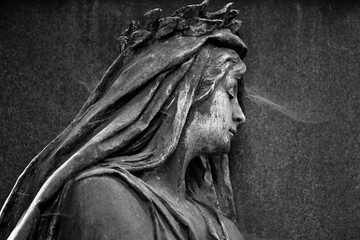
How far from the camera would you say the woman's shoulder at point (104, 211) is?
6922mm

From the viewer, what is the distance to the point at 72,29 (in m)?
8.02

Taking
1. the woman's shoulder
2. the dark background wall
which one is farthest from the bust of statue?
the dark background wall

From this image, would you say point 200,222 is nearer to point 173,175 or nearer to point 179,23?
point 173,175

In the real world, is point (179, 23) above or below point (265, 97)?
above

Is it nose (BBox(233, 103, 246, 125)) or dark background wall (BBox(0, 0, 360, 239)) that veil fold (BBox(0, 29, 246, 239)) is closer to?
nose (BBox(233, 103, 246, 125))

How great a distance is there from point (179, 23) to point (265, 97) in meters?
0.80

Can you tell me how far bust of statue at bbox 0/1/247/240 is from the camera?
700 cm

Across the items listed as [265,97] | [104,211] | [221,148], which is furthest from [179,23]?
[104,211]

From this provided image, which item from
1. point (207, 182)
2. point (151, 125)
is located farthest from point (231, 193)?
point (151, 125)

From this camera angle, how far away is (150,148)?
285 inches

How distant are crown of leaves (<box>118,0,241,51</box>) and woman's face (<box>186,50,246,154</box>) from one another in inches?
6.6

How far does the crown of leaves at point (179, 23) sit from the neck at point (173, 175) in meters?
0.52

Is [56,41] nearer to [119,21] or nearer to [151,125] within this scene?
[119,21]

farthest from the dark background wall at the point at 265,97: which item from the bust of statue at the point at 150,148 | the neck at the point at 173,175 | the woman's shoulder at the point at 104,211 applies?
the woman's shoulder at the point at 104,211
